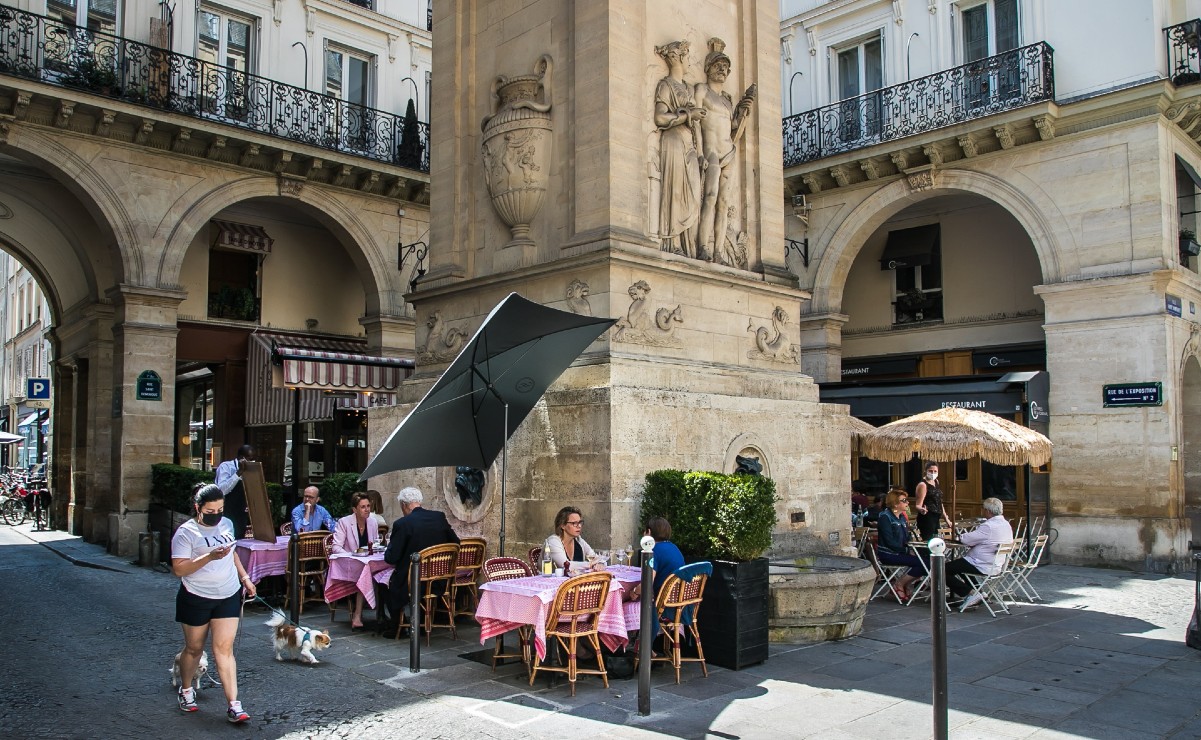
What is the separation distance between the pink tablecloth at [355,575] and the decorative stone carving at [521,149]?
3607 mm

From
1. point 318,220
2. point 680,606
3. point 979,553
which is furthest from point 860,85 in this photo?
point 680,606

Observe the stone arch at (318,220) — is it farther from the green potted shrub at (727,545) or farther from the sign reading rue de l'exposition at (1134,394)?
the sign reading rue de l'exposition at (1134,394)

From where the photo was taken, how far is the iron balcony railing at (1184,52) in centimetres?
1473

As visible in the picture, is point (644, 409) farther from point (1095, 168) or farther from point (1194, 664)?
point (1095, 168)

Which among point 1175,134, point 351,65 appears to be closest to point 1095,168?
point 1175,134

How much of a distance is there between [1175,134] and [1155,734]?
12.9m

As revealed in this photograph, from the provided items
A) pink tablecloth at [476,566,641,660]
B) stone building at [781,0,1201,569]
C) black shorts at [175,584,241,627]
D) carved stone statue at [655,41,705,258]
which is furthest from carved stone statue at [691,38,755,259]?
stone building at [781,0,1201,569]

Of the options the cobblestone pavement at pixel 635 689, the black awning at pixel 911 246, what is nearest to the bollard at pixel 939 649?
the cobblestone pavement at pixel 635 689

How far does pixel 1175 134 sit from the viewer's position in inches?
603

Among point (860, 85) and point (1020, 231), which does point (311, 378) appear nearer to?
point (860, 85)

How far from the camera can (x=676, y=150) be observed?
9.56m

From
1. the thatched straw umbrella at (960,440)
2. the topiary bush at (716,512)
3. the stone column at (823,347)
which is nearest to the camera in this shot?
the topiary bush at (716,512)

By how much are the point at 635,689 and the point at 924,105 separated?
14.3m

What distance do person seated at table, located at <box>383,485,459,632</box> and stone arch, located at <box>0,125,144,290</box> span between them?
376 inches
